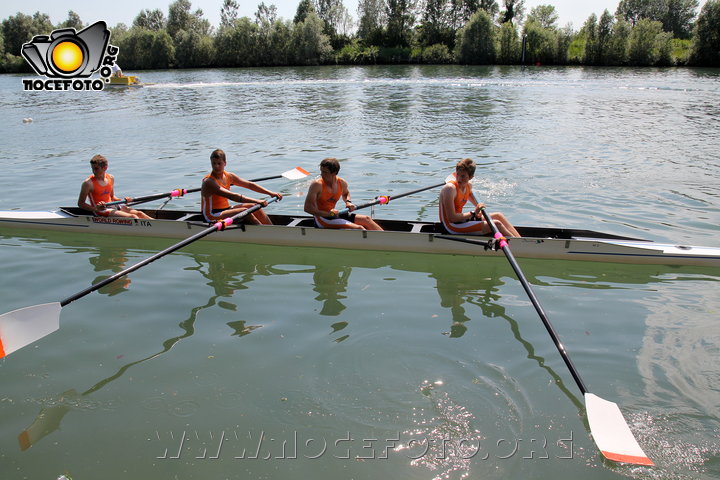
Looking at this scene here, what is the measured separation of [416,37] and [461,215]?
85538 mm

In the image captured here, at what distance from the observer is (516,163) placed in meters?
16.1

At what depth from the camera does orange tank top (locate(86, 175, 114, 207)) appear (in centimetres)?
986

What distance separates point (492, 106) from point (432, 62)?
48.6 m

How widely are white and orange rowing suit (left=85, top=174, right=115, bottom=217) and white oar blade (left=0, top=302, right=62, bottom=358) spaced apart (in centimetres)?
430

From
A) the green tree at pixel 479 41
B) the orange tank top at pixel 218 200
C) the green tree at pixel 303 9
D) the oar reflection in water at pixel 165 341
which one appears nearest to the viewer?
the oar reflection in water at pixel 165 341

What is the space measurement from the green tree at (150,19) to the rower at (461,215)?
4849 inches

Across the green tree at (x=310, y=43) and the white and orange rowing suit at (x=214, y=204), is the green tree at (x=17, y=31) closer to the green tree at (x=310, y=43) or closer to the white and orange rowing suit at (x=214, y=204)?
the green tree at (x=310, y=43)

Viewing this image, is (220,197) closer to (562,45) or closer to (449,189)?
(449,189)

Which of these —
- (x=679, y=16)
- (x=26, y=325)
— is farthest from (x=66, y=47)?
(x=679, y=16)

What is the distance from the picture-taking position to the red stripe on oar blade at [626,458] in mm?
4242

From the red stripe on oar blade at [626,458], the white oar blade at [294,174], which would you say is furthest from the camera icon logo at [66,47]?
the red stripe on oar blade at [626,458]

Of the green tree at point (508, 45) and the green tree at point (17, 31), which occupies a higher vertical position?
the green tree at point (17, 31)

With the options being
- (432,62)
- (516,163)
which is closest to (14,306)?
(516,163)

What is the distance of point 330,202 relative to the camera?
8.89 metres
